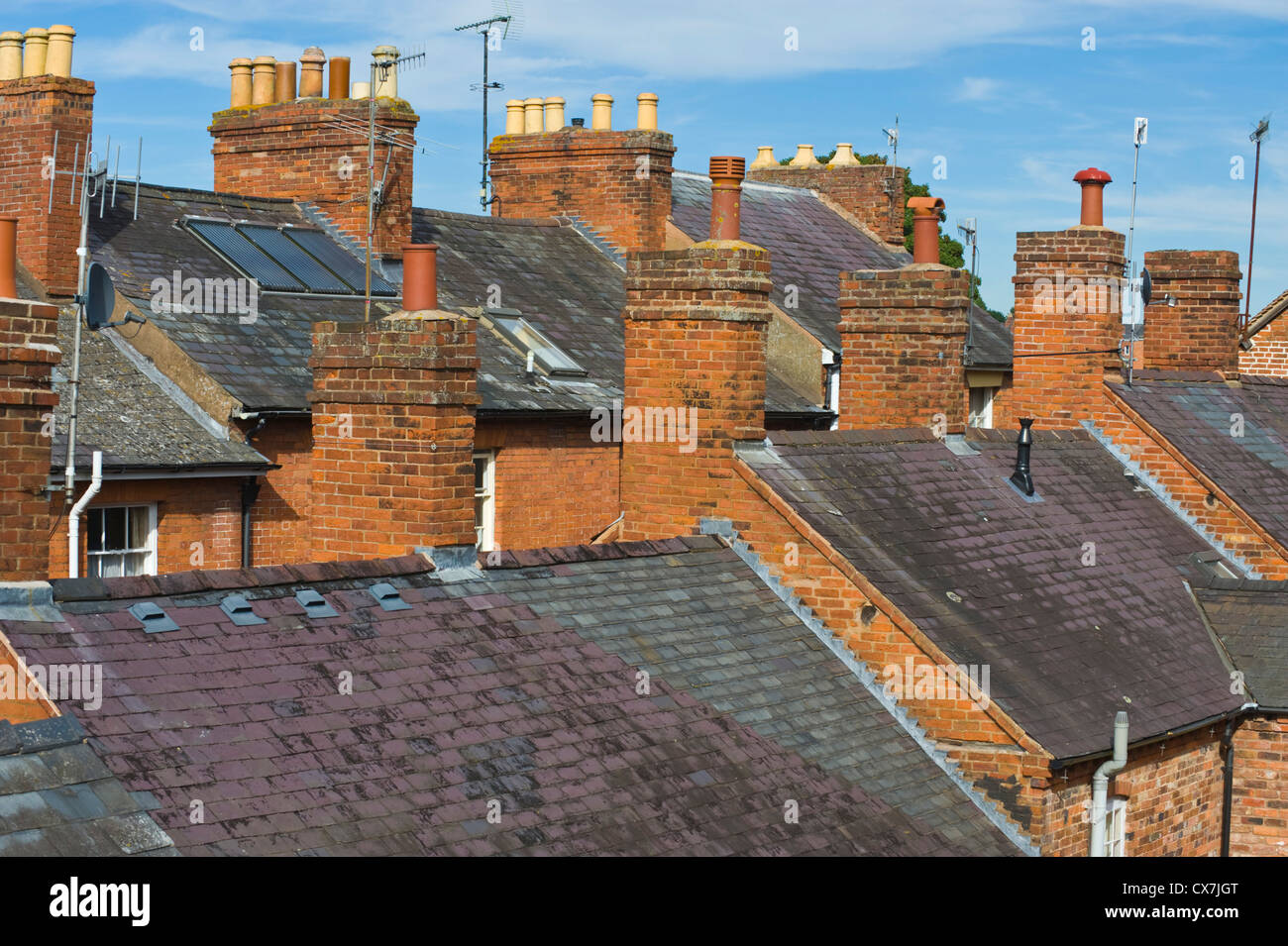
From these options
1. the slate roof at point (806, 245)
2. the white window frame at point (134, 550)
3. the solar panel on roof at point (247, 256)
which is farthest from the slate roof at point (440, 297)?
the slate roof at point (806, 245)

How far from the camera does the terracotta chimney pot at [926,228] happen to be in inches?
724

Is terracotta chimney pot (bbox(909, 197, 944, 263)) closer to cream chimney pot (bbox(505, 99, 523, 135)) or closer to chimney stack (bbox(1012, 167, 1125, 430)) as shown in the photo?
chimney stack (bbox(1012, 167, 1125, 430))

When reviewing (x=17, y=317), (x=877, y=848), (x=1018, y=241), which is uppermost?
(x=1018, y=241)

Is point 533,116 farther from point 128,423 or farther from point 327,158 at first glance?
point 128,423

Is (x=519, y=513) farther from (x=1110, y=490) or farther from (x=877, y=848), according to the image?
(x=877, y=848)

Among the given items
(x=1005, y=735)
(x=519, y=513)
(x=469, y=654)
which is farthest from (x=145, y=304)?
(x=1005, y=735)

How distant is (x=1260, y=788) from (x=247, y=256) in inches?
567

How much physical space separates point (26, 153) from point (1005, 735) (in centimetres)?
1417

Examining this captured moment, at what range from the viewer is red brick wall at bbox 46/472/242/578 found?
17812 mm

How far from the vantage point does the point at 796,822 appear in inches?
432

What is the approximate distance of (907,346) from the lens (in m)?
17.8

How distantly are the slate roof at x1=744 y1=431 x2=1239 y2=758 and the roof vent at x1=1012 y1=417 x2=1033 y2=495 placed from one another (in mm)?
152

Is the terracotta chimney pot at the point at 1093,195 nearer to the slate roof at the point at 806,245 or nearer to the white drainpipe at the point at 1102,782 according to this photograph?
the slate roof at the point at 806,245

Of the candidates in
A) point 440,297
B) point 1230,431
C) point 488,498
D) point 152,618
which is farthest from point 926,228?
point 152,618
